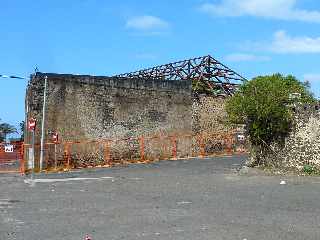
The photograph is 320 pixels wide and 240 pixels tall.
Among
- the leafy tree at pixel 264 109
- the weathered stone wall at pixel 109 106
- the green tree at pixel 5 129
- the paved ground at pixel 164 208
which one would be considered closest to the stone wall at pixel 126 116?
the weathered stone wall at pixel 109 106

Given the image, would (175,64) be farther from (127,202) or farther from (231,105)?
(127,202)

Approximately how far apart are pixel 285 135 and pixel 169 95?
39.7 ft

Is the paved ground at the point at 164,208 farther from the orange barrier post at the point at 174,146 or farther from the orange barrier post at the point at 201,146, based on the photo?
the orange barrier post at the point at 201,146

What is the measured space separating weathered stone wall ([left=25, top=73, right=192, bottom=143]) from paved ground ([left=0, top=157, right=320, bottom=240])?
23.5 ft

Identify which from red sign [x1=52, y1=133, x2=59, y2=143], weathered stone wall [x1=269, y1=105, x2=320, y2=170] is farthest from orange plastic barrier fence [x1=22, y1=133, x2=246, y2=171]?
weathered stone wall [x1=269, y1=105, x2=320, y2=170]

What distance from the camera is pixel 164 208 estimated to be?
12539 millimetres

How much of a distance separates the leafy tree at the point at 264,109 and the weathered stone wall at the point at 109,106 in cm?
955

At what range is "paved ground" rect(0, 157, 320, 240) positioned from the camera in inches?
376

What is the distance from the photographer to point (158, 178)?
20.2 meters

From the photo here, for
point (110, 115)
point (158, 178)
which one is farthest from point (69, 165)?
point (158, 178)

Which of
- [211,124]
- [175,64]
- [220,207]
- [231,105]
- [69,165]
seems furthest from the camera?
[175,64]

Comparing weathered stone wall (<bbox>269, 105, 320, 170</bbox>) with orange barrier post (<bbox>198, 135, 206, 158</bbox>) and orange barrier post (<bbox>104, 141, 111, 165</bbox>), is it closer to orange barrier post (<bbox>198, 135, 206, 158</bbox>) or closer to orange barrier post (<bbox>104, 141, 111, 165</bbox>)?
orange barrier post (<bbox>104, 141, 111, 165</bbox>)

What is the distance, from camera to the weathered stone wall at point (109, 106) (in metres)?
27.6

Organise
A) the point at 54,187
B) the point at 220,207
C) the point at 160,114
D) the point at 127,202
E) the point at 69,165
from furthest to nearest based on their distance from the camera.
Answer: the point at 160,114 → the point at 69,165 → the point at 54,187 → the point at 127,202 → the point at 220,207
